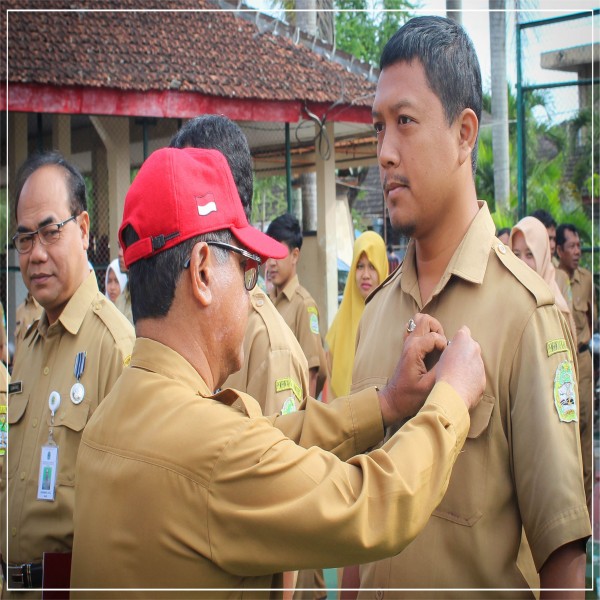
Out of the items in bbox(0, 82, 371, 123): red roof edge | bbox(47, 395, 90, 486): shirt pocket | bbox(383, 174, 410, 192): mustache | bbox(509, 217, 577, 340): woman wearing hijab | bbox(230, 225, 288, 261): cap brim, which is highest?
bbox(0, 82, 371, 123): red roof edge

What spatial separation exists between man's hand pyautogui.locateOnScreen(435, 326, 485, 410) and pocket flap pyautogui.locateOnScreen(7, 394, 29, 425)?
1876mm

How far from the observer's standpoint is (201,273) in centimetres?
193

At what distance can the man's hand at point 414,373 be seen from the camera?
212 cm

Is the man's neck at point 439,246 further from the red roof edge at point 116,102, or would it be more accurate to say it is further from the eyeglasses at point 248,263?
the red roof edge at point 116,102

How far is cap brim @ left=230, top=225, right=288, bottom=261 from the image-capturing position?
198 centimetres

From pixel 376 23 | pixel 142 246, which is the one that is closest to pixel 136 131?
pixel 376 23

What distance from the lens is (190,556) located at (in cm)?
172

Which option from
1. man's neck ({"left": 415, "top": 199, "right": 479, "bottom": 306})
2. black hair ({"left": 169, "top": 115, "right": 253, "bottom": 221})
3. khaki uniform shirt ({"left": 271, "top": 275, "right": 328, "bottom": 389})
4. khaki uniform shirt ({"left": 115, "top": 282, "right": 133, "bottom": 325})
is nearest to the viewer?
man's neck ({"left": 415, "top": 199, "right": 479, "bottom": 306})

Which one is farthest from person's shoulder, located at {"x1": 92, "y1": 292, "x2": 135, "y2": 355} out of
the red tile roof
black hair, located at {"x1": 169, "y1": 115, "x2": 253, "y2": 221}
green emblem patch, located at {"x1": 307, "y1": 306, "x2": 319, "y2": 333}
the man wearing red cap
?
the red tile roof

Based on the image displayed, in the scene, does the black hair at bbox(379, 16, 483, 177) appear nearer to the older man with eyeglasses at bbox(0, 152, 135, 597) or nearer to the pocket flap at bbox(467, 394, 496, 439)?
the pocket flap at bbox(467, 394, 496, 439)

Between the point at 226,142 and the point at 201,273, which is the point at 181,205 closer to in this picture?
the point at 201,273

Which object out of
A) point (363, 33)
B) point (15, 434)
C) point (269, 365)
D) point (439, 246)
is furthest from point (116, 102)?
point (363, 33)

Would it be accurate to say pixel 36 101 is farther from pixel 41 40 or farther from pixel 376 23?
pixel 376 23

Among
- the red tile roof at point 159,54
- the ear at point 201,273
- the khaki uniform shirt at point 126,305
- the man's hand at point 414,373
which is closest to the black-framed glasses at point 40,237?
the ear at point 201,273
